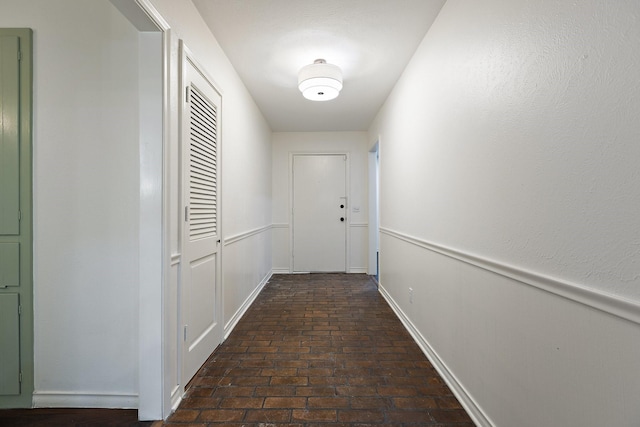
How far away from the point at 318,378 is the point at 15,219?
1.95 m

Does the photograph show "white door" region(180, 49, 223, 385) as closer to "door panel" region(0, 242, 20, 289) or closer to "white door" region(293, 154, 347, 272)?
"door panel" region(0, 242, 20, 289)

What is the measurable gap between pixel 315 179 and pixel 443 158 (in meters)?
3.29

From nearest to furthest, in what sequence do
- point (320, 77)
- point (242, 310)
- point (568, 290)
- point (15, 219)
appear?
point (568, 290) → point (15, 219) → point (320, 77) → point (242, 310)

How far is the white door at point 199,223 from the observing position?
1.79 meters

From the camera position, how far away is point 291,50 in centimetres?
249

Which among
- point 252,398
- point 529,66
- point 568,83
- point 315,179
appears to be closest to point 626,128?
point 568,83

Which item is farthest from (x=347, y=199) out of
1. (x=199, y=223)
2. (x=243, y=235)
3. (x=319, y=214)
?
(x=199, y=223)

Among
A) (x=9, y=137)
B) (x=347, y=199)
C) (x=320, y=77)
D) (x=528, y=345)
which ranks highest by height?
(x=320, y=77)

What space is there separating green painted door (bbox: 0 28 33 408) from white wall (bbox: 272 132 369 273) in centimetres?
356

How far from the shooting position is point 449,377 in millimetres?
1830

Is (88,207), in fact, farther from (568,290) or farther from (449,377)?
(449,377)

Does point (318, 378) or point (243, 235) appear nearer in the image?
point (318, 378)

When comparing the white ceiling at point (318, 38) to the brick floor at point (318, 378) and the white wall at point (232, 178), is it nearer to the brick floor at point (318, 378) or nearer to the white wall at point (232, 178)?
the white wall at point (232, 178)

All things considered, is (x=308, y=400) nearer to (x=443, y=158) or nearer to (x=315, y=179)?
(x=443, y=158)
